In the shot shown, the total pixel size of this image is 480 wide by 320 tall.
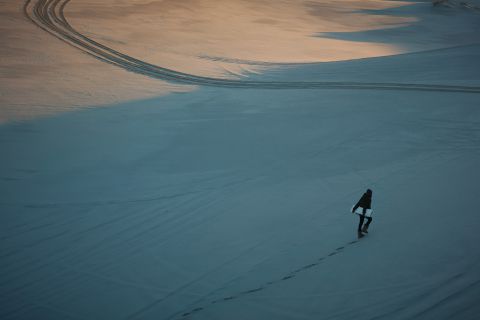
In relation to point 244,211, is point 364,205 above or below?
above

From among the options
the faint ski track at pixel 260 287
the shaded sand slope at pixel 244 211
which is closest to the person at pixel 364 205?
the shaded sand slope at pixel 244 211

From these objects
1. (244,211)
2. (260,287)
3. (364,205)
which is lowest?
(260,287)

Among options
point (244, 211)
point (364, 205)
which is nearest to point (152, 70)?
point (244, 211)

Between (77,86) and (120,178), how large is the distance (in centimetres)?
641

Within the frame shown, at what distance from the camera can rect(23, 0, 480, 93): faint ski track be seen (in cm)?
1450

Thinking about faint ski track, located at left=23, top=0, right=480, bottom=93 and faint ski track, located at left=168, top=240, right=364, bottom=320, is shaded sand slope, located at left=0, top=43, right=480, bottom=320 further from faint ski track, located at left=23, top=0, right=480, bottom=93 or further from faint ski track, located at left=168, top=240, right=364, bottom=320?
faint ski track, located at left=23, top=0, right=480, bottom=93

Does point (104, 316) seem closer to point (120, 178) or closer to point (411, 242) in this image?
point (120, 178)

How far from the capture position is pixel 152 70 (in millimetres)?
16766

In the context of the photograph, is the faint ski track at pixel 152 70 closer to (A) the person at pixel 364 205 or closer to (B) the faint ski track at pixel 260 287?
(A) the person at pixel 364 205

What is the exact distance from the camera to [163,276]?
6.93 meters

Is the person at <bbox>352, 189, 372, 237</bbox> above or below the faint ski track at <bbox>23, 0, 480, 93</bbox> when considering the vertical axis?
below

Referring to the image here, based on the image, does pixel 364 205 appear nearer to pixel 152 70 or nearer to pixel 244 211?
pixel 244 211

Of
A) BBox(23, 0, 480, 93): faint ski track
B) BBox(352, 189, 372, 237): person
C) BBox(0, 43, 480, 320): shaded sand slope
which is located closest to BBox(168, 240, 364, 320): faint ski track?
BBox(0, 43, 480, 320): shaded sand slope

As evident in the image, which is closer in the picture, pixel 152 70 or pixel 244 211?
pixel 244 211
